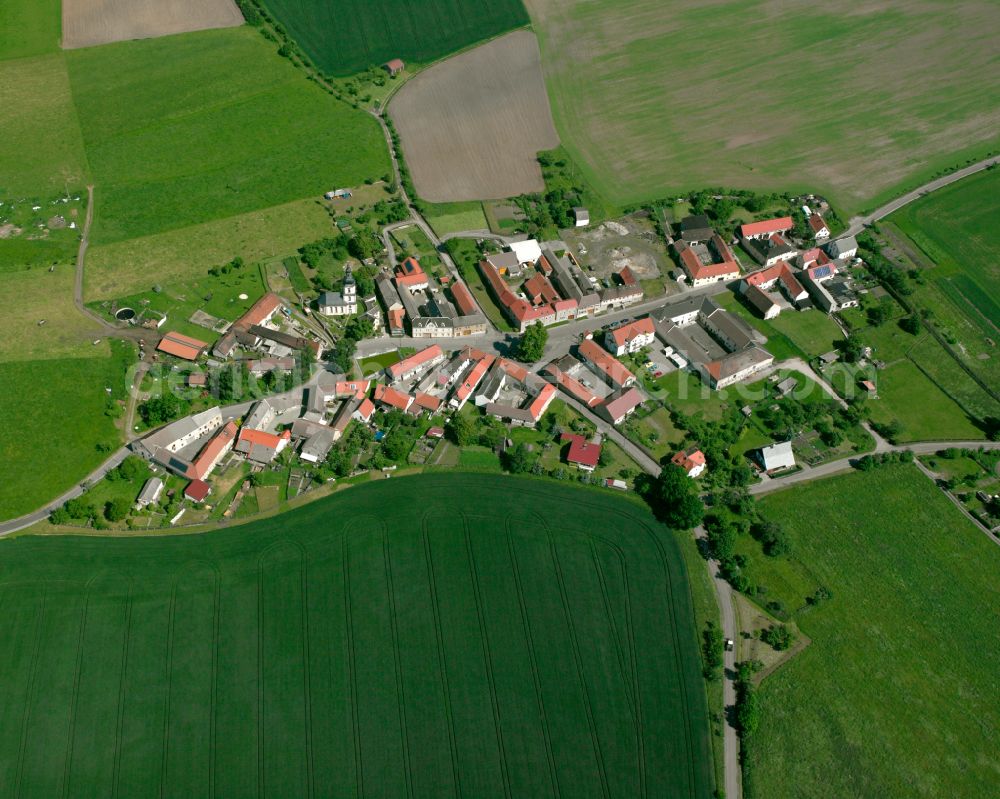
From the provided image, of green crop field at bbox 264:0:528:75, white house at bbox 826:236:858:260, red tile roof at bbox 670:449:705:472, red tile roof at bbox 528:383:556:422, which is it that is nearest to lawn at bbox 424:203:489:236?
red tile roof at bbox 528:383:556:422

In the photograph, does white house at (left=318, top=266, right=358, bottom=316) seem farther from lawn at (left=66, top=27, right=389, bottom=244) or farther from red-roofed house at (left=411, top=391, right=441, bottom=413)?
lawn at (left=66, top=27, right=389, bottom=244)

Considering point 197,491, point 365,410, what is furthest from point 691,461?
point 197,491

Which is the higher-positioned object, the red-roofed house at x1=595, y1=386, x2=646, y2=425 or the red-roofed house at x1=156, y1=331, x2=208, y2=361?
the red-roofed house at x1=156, y1=331, x2=208, y2=361

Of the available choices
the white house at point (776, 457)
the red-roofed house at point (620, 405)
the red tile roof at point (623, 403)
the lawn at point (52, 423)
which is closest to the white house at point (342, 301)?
the lawn at point (52, 423)

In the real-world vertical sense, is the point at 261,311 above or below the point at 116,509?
above

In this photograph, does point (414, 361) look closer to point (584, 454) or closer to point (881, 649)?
point (584, 454)

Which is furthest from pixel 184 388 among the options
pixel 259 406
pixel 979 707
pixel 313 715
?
pixel 979 707
